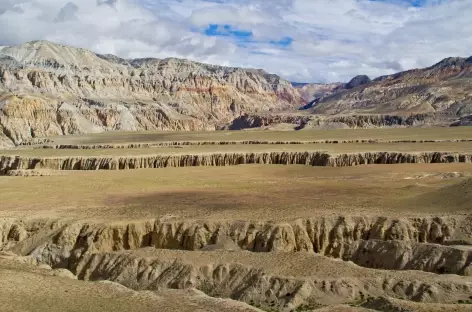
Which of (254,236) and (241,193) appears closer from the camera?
(254,236)

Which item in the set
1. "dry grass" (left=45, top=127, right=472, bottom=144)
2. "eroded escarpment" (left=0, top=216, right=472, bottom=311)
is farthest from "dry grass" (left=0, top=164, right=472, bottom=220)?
"dry grass" (left=45, top=127, right=472, bottom=144)

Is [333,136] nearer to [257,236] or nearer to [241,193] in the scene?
[241,193]

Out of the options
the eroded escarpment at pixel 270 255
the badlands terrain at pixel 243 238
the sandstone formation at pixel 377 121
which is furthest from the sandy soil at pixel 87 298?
the sandstone formation at pixel 377 121

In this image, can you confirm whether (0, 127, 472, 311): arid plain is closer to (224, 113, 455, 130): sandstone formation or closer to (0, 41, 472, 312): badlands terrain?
(0, 41, 472, 312): badlands terrain

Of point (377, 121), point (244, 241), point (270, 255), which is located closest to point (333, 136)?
point (377, 121)

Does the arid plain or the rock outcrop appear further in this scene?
the rock outcrop

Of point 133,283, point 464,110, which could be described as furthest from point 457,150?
point 464,110

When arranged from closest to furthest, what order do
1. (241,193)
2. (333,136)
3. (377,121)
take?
(241,193) → (333,136) → (377,121)
